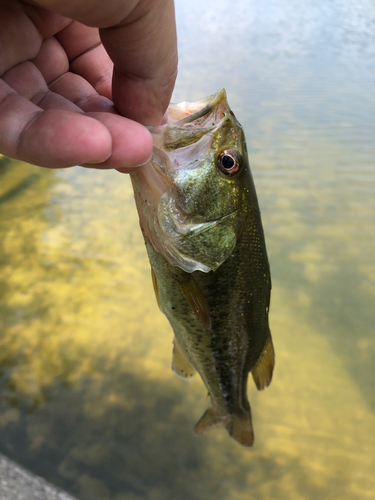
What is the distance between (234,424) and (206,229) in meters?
0.98

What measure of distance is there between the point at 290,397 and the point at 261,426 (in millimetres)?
249

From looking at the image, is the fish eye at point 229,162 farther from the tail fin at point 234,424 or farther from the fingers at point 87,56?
the tail fin at point 234,424

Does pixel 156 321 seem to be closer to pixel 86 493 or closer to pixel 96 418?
pixel 96 418

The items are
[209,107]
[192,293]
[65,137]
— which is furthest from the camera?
[192,293]

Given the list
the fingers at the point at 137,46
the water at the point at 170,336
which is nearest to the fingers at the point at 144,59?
the fingers at the point at 137,46

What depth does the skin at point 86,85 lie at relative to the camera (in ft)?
1.94

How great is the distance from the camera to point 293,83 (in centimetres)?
482

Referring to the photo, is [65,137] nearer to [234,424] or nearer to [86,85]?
[86,85]

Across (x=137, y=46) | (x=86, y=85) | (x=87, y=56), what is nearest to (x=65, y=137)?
(x=137, y=46)

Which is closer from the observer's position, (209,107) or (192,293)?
(209,107)

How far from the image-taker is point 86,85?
105 centimetres

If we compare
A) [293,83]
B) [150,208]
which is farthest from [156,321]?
[293,83]

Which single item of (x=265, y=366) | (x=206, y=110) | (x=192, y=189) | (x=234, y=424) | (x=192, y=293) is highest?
(x=206, y=110)

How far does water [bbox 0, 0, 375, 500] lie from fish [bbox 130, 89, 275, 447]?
974mm
